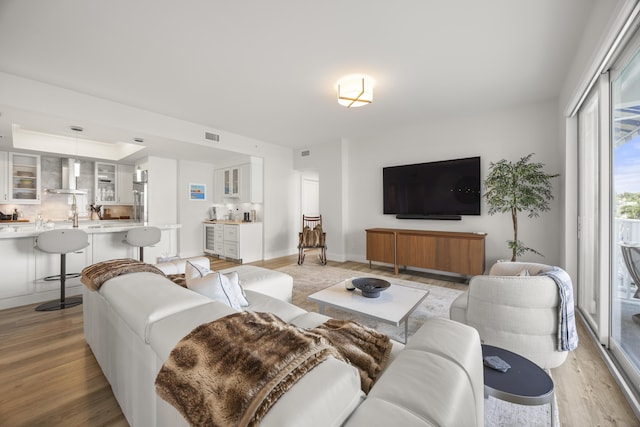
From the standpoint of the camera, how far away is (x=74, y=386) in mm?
1699

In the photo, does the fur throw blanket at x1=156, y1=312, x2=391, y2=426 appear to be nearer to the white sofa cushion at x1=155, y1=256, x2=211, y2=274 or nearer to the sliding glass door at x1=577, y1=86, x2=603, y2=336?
the white sofa cushion at x1=155, y1=256, x2=211, y2=274

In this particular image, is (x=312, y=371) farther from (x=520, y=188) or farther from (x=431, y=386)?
(x=520, y=188)

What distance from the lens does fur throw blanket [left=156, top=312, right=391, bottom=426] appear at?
611 mm

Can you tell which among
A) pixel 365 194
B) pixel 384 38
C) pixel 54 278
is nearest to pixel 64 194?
pixel 54 278

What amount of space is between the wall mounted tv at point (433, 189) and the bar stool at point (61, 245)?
453 centimetres

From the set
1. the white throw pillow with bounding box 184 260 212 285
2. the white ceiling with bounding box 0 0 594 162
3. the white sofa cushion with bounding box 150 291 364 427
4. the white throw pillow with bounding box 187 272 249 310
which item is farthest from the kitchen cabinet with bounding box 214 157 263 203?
the white sofa cushion with bounding box 150 291 364 427

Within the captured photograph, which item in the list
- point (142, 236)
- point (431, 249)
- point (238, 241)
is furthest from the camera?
point (238, 241)

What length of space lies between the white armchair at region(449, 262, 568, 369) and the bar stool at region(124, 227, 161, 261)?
389 cm

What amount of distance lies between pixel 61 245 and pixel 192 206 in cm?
339

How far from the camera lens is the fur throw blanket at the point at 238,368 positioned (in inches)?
24.0

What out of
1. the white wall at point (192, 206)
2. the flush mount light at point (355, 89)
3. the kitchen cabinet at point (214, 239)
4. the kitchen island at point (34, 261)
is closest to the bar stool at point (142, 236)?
the kitchen island at point (34, 261)

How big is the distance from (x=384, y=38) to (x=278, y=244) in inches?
187

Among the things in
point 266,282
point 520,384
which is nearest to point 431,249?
point 266,282

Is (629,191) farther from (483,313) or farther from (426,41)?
(426,41)
